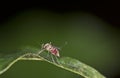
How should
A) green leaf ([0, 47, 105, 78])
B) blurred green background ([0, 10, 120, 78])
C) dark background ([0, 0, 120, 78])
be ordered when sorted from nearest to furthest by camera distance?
green leaf ([0, 47, 105, 78])
blurred green background ([0, 10, 120, 78])
dark background ([0, 0, 120, 78])

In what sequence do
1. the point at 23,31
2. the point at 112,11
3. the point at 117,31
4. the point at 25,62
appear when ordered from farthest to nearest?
the point at 112,11
the point at 117,31
the point at 23,31
the point at 25,62

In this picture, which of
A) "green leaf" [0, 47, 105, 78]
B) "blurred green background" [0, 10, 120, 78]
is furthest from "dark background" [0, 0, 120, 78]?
"green leaf" [0, 47, 105, 78]

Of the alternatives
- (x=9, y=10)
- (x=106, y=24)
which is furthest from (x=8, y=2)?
(x=106, y=24)

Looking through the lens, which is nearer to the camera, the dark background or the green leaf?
the green leaf

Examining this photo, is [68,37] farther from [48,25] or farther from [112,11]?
[112,11]

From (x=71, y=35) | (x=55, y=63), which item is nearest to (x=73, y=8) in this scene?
(x=71, y=35)

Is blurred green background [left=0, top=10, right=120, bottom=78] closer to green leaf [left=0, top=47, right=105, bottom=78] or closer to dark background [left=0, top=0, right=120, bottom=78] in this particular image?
dark background [left=0, top=0, right=120, bottom=78]

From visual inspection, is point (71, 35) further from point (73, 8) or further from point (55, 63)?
point (55, 63)
